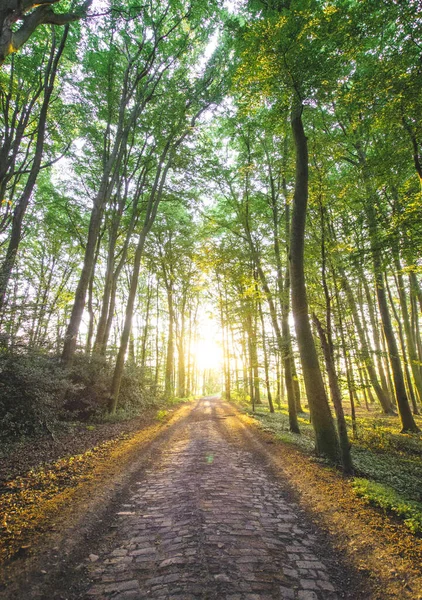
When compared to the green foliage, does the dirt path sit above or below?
above

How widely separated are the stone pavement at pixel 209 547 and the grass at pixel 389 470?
1.37 m

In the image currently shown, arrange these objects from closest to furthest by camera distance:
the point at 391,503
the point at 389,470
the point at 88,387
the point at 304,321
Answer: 1. the point at 391,503
2. the point at 389,470
3. the point at 304,321
4. the point at 88,387

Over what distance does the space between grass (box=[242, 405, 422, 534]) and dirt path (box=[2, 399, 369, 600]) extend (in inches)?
50.2

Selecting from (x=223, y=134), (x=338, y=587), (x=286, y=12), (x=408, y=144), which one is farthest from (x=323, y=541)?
(x=223, y=134)

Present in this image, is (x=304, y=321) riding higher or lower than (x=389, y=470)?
higher

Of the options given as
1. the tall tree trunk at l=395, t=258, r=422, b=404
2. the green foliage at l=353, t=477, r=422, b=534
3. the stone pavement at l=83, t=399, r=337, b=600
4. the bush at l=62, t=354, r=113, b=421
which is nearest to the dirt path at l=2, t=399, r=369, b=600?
the stone pavement at l=83, t=399, r=337, b=600

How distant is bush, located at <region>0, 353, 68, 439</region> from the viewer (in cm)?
610

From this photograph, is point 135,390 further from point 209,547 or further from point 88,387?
point 209,547

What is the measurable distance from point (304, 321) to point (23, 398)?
23.9 ft

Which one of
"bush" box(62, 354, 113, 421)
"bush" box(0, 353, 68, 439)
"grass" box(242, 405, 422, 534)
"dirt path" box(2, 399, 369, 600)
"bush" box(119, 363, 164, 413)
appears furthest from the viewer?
"bush" box(119, 363, 164, 413)

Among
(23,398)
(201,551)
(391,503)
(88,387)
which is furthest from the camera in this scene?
(88,387)

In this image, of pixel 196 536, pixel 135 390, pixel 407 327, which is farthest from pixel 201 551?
pixel 407 327

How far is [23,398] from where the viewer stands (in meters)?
6.39

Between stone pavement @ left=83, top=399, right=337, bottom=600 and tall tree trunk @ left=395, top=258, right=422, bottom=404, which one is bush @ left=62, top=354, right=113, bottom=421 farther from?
tall tree trunk @ left=395, top=258, right=422, bottom=404
